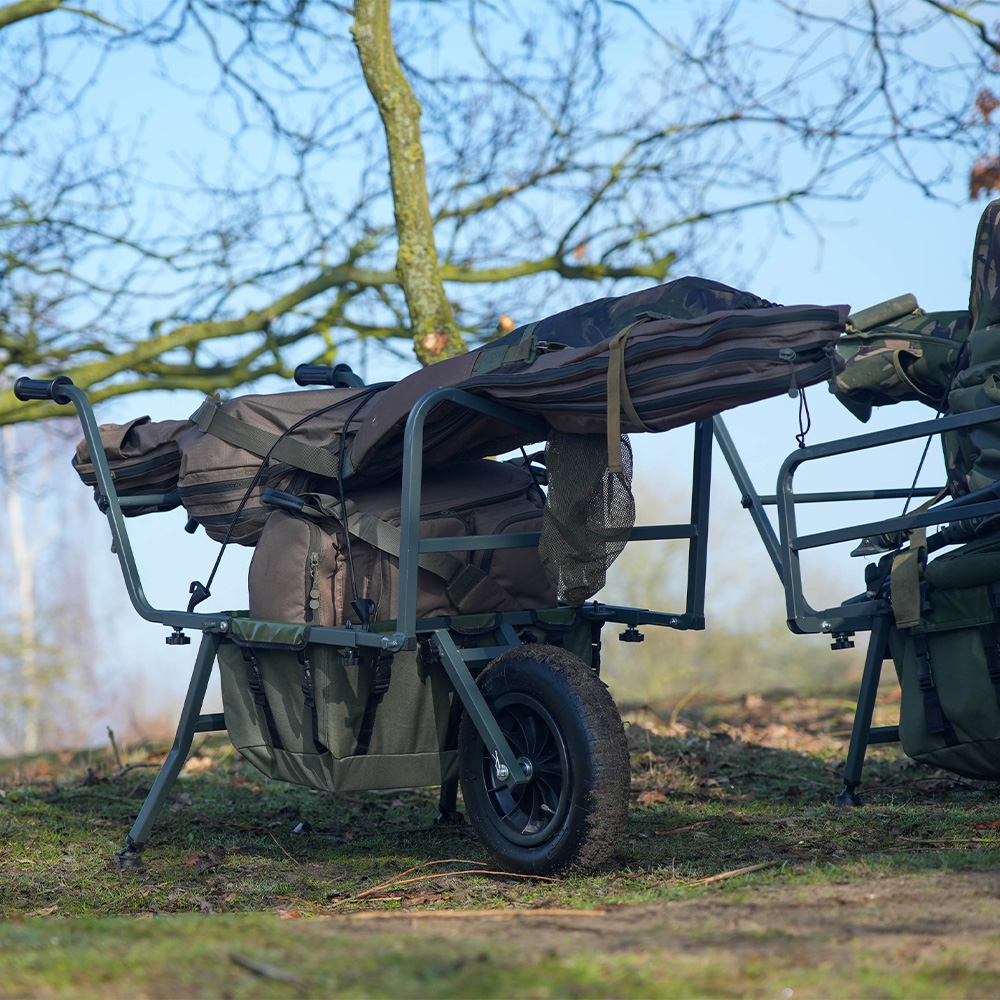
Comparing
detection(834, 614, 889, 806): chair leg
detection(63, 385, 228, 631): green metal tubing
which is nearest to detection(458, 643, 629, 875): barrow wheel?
detection(63, 385, 228, 631): green metal tubing

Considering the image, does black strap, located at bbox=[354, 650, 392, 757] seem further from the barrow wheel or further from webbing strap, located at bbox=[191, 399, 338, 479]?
webbing strap, located at bbox=[191, 399, 338, 479]

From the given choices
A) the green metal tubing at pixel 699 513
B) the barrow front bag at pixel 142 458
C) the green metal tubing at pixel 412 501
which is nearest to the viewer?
the green metal tubing at pixel 412 501

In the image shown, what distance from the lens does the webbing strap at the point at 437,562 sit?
371 centimetres

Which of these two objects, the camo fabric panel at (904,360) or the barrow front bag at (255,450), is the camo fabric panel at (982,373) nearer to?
the camo fabric panel at (904,360)

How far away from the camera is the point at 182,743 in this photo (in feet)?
13.7

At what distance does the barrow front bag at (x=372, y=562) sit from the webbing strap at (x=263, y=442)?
4.8 inches

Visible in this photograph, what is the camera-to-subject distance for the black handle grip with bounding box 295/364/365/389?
4688 millimetres

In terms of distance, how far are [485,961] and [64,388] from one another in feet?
10.6

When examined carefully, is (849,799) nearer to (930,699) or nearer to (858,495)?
(930,699)

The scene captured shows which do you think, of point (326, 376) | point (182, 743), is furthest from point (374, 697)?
point (326, 376)

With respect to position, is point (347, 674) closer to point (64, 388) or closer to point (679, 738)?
point (64, 388)

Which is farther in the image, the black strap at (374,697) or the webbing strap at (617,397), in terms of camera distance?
the black strap at (374,697)

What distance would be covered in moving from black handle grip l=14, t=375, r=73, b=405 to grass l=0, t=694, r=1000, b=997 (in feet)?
5.72

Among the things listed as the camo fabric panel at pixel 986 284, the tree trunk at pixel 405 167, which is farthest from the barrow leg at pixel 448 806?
the tree trunk at pixel 405 167
